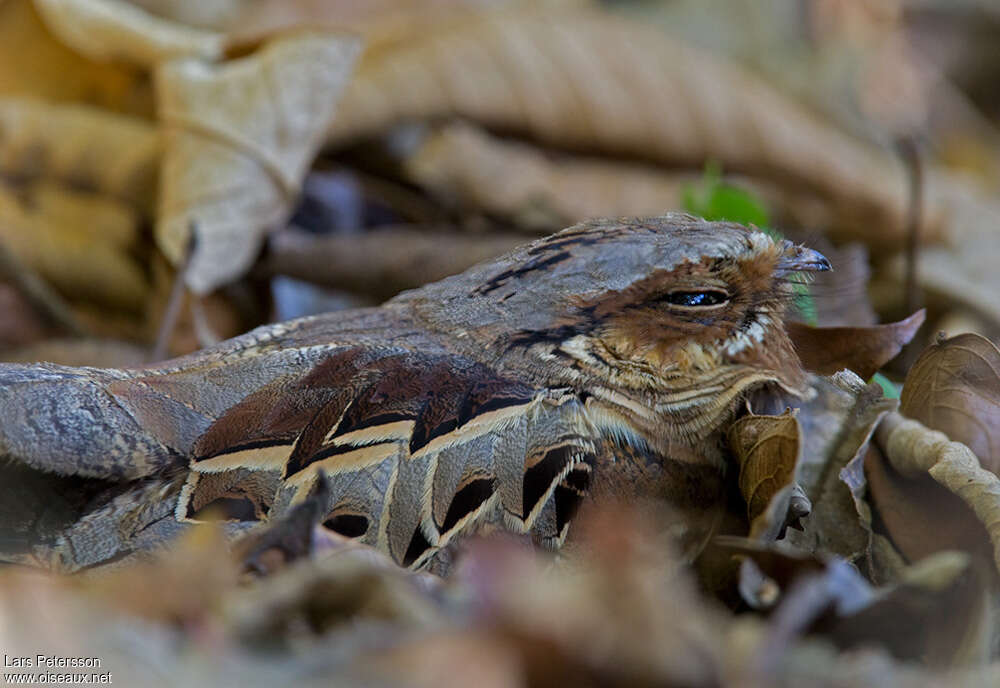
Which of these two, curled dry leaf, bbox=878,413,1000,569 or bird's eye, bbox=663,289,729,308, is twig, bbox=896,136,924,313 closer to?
curled dry leaf, bbox=878,413,1000,569

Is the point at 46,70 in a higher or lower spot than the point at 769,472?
lower

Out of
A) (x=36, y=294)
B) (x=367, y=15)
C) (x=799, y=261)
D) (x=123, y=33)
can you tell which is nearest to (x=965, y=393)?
(x=799, y=261)

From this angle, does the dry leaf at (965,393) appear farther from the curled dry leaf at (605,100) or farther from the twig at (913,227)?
the curled dry leaf at (605,100)

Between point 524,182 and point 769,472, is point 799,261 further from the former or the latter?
point 524,182

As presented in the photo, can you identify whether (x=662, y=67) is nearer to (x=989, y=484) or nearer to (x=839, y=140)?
(x=839, y=140)

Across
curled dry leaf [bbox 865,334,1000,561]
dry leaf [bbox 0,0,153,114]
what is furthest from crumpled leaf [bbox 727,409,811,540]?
dry leaf [bbox 0,0,153,114]

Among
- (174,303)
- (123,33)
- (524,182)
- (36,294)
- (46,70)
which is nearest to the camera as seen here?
(174,303)
